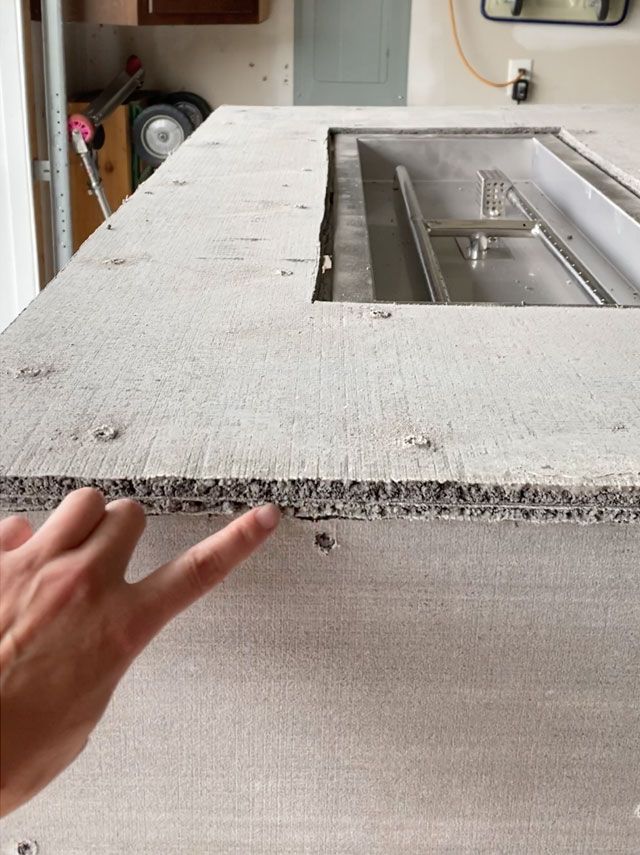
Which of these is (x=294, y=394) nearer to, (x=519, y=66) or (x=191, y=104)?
(x=191, y=104)

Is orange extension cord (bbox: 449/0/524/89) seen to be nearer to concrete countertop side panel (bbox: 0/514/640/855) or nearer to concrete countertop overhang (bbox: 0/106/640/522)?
concrete countertop overhang (bbox: 0/106/640/522)

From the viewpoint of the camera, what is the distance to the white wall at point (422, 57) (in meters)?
2.95

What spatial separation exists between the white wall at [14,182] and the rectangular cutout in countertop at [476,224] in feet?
2.89

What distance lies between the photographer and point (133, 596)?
0.48 m

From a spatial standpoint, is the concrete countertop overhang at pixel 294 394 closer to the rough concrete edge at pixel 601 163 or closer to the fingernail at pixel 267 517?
the fingernail at pixel 267 517

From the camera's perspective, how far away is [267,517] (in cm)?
52

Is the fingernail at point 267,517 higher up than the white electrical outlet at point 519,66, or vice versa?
the white electrical outlet at point 519,66

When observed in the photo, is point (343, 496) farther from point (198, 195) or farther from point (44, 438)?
point (198, 195)

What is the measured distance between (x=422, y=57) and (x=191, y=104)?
790 mm

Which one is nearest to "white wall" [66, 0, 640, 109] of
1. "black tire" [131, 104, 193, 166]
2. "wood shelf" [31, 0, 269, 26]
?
"wood shelf" [31, 0, 269, 26]

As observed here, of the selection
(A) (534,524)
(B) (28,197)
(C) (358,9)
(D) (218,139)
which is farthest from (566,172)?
(C) (358,9)

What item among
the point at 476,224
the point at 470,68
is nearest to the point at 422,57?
the point at 470,68

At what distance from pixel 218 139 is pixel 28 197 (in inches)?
33.8

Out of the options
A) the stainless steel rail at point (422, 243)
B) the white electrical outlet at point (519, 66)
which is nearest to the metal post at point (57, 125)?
the stainless steel rail at point (422, 243)
